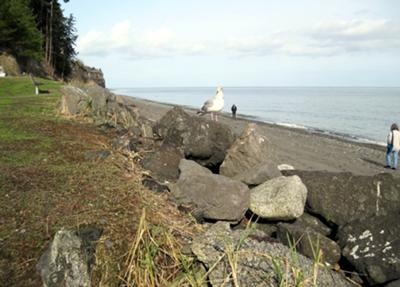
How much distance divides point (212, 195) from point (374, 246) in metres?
2.85

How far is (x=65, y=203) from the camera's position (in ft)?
18.8

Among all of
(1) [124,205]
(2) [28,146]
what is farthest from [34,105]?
(1) [124,205]

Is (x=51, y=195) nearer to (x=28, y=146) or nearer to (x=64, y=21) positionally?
(x=28, y=146)

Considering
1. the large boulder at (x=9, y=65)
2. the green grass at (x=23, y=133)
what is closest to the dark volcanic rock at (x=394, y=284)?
the green grass at (x=23, y=133)

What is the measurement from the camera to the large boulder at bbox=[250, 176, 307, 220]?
24.9 feet

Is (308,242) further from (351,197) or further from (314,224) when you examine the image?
(351,197)

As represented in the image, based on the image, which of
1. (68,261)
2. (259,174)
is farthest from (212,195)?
(68,261)

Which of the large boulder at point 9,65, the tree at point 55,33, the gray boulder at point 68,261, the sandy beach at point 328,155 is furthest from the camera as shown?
the tree at point 55,33

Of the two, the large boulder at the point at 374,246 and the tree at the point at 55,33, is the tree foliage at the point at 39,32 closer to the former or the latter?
the tree at the point at 55,33

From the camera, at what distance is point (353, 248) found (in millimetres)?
6746

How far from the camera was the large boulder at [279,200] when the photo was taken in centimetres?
758

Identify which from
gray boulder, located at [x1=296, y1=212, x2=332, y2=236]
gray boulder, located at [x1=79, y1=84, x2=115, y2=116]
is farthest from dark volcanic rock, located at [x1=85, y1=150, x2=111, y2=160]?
gray boulder, located at [x1=79, y1=84, x2=115, y2=116]

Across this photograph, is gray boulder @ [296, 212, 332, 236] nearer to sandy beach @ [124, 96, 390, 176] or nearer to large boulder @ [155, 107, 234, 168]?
large boulder @ [155, 107, 234, 168]

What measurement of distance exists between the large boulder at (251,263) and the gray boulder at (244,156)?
11.7 ft
